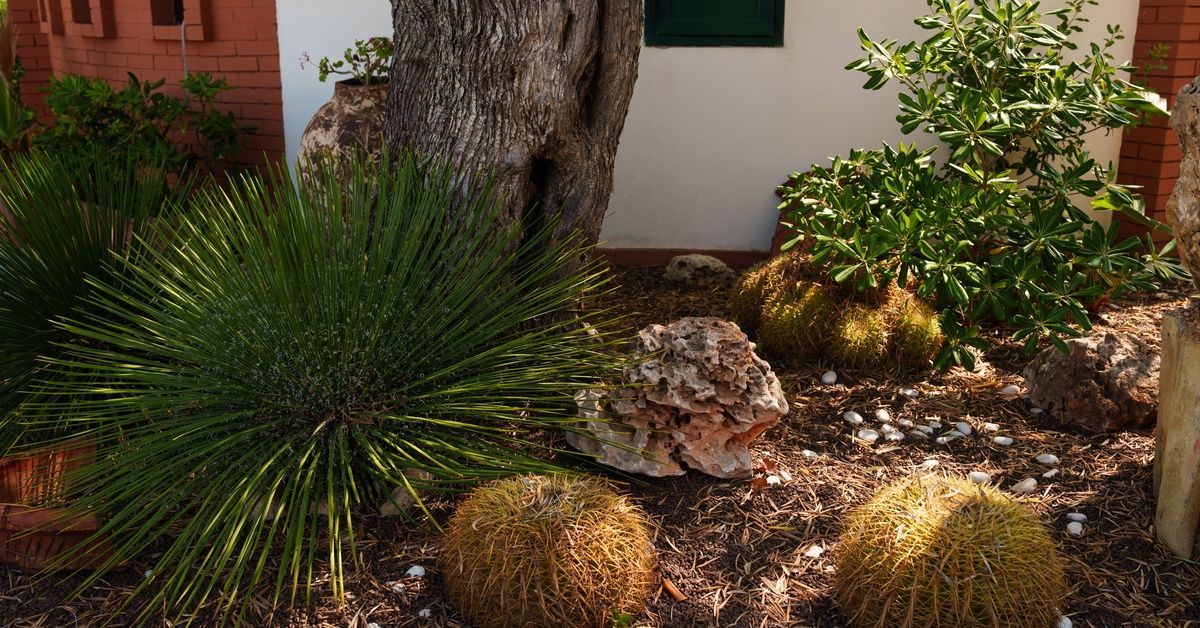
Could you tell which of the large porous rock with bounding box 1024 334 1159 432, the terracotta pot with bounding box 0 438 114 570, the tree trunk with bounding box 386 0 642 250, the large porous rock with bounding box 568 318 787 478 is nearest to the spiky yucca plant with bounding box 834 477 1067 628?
the large porous rock with bounding box 568 318 787 478

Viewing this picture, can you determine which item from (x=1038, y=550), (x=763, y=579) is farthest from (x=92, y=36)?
(x=1038, y=550)

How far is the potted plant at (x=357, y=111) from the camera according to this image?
476cm

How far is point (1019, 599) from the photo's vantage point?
230cm

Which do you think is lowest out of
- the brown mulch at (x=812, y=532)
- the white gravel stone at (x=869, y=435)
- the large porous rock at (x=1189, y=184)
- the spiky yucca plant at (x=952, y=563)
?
the brown mulch at (x=812, y=532)

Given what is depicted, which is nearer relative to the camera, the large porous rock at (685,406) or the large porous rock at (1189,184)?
the large porous rock at (1189,184)

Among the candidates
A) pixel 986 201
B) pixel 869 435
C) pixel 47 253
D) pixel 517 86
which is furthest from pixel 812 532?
pixel 47 253

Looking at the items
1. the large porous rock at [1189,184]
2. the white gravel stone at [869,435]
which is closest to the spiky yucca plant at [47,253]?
the white gravel stone at [869,435]

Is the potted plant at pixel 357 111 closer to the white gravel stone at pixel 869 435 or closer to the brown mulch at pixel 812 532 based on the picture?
the brown mulch at pixel 812 532

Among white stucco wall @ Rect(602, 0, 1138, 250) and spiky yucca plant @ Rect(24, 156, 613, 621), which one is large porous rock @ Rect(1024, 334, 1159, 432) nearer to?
spiky yucca plant @ Rect(24, 156, 613, 621)

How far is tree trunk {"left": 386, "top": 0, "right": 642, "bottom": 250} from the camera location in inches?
133

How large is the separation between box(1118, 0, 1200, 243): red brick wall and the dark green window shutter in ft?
6.25

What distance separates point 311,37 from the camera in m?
5.57

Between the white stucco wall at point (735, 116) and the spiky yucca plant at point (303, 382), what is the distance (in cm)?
244

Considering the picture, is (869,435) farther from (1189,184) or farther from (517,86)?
(517,86)
